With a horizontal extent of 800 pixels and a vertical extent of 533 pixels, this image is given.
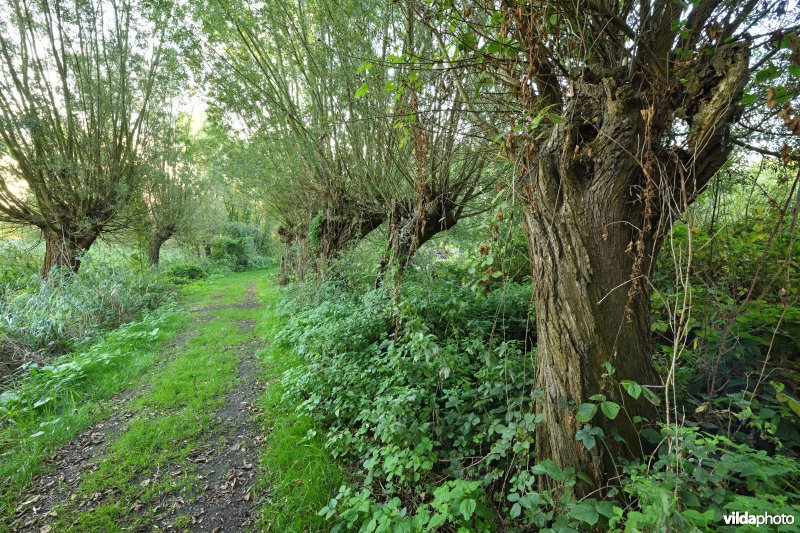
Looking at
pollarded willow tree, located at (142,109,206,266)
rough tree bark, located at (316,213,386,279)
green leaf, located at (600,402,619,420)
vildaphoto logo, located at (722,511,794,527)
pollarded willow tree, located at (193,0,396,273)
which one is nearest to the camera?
vildaphoto logo, located at (722,511,794,527)

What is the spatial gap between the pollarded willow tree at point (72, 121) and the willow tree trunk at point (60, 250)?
0.02 meters

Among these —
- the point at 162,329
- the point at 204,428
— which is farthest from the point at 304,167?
the point at 204,428

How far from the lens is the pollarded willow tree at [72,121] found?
6.82m

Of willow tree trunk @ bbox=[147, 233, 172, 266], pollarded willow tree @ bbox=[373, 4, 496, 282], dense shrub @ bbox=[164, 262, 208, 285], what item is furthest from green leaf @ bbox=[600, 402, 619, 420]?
willow tree trunk @ bbox=[147, 233, 172, 266]

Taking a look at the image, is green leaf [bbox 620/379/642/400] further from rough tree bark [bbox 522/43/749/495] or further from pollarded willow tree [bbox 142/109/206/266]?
pollarded willow tree [bbox 142/109/206/266]

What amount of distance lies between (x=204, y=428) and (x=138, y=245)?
412 inches

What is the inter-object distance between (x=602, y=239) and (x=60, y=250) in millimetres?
11341

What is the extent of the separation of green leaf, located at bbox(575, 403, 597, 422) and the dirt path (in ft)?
8.76

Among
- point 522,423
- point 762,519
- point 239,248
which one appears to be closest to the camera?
point 762,519

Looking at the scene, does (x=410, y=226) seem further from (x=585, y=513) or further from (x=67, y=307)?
(x=67, y=307)

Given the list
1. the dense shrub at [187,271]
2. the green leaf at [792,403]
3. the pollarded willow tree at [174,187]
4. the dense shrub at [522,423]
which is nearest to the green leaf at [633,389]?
the dense shrub at [522,423]

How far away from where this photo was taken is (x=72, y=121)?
7.57 metres

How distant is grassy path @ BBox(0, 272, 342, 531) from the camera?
107 inches

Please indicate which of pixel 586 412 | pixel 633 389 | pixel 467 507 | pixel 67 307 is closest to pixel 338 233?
pixel 67 307
